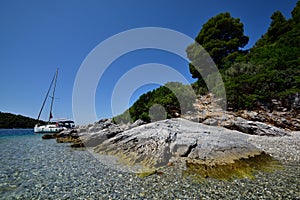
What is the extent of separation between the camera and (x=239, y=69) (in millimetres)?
21859

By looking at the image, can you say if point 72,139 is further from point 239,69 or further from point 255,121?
point 239,69

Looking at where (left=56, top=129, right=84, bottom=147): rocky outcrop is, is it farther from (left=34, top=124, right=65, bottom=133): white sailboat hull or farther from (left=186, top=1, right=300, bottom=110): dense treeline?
(left=186, top=1, right=300, bottom=110): dense treeline

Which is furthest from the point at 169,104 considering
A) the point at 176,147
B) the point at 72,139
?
the point at 72,139

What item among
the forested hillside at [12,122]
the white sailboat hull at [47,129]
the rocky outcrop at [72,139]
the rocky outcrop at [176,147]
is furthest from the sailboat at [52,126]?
the forested hillside at [12,122]

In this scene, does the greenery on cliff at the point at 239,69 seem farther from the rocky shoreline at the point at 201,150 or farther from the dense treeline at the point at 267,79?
the rocky shoreline at the point at 201,150

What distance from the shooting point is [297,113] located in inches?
587

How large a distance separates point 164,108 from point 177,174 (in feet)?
44.3

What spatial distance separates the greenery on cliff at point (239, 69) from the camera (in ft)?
56.6

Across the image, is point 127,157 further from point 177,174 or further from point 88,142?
point 88,142

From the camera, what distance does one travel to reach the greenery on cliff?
17.3 meters

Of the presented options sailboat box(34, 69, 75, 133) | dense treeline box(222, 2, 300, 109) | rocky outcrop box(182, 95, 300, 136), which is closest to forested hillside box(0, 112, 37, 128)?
sailboat box(34, 69, 75, 133)

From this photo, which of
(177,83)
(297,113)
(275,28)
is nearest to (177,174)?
(297,113)

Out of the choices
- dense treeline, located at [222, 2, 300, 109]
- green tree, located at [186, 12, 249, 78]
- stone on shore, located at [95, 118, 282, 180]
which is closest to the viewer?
stone on shore, located at [95, 118, 282, 180]

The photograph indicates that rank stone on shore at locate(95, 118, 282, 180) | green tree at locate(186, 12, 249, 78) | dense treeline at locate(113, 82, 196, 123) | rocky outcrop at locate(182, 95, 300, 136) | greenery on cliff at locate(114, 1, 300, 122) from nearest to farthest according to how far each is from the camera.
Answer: stone on shore at locate(95, 118, 282, 180)
rocky outcrop at locate(182, 95, 300, 136)
greenery on cliff at locate(114, 1, 300, 122)
dense treeline at locate(113, 82, 196, 123)
green tree at locate(186, 12, 249, 78)
